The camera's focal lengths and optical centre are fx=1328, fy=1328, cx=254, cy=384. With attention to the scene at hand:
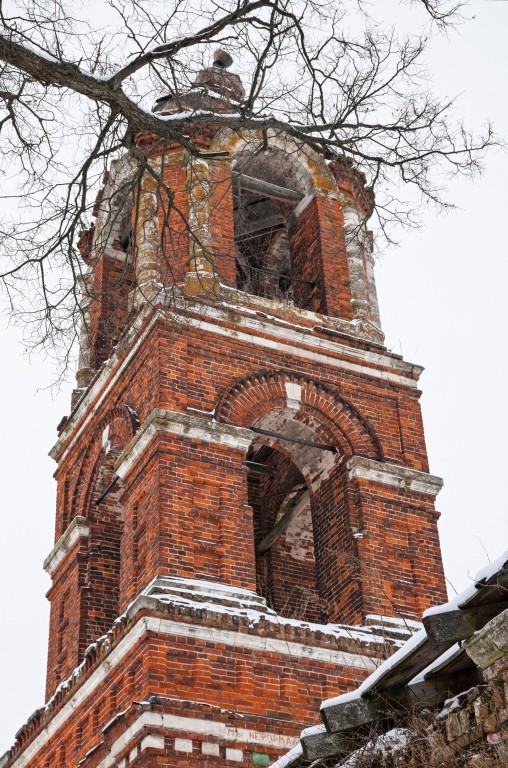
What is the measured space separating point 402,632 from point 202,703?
2.75 meters

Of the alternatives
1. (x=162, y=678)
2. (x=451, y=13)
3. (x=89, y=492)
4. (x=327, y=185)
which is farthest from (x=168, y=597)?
(x=327, y=185)

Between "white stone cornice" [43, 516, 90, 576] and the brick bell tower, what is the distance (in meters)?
0.03

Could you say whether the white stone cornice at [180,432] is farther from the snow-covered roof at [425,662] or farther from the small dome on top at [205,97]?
the snow-covered roof at [425,662]

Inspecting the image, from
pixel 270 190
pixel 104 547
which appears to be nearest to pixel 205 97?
pixel 104 547

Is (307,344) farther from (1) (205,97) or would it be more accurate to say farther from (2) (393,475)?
(1) (205,97)

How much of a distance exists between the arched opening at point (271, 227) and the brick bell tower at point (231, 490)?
48mm

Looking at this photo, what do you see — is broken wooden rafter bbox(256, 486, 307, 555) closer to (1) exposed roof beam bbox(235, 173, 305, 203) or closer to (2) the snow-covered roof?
(1) exposed roof beam bbox(235, 173, 305, 203)

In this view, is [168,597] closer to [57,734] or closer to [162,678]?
[162,678]

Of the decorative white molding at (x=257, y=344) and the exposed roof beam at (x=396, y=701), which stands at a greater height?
the decorative white molding at (x=257, y=344)

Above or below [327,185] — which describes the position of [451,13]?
below

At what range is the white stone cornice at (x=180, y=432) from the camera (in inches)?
582

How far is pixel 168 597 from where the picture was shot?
521 inches

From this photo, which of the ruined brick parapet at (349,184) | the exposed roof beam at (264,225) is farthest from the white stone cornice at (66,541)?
the ruined brick parapet at (349,184)

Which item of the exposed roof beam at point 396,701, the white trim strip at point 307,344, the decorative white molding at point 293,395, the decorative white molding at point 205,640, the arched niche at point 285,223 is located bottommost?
the exposed roof beam at point 396,701
